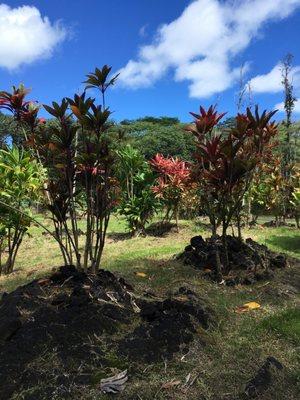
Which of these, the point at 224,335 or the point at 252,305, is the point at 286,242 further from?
the point at 224,335

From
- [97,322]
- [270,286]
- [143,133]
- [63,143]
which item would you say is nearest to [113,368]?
[97,322]

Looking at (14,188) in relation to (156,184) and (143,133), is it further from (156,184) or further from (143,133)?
(143,133)

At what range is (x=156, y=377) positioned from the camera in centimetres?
291

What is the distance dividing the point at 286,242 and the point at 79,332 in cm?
624

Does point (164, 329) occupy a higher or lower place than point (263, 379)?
higher

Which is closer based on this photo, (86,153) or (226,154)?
(86,153)

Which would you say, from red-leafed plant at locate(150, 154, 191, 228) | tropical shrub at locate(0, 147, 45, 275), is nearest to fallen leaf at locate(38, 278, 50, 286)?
tropical shrub at locate(0, 147, 45, 275)

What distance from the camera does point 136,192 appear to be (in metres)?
10.6

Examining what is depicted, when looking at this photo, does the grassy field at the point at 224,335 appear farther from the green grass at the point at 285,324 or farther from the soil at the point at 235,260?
the soil at the point at 235,260

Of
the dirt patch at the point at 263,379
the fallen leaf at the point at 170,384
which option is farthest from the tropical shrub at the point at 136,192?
the fallen leaf at the point at 170,384

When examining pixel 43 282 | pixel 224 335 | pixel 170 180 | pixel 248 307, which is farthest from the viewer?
pixel 170 180

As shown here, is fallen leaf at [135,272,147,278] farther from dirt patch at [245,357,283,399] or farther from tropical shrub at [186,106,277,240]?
dirt patch at [245,357,283,399]

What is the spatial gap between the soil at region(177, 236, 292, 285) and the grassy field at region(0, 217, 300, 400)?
0.14 m

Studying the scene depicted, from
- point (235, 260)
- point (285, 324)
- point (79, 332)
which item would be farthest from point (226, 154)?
point (79, 332)
